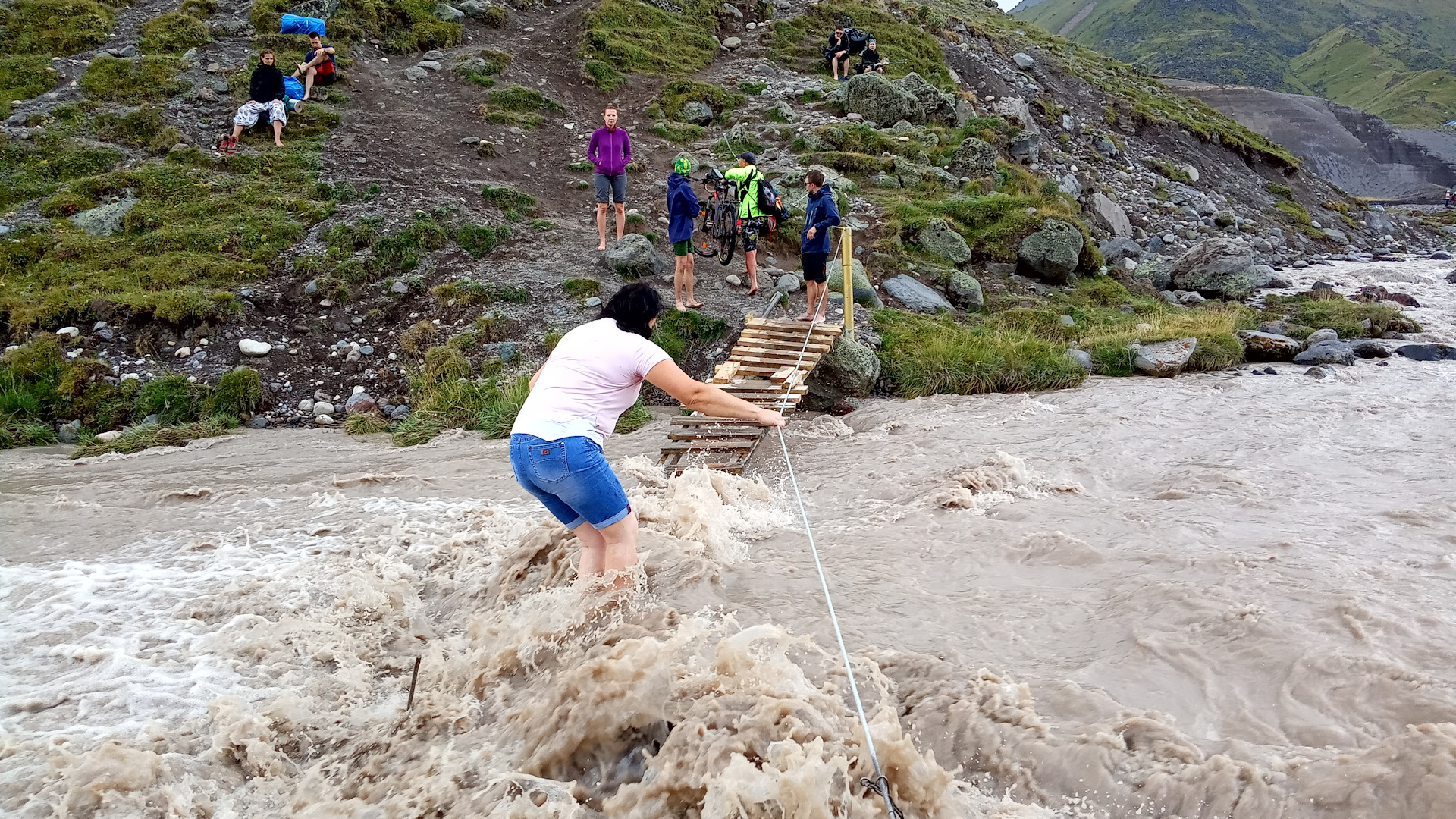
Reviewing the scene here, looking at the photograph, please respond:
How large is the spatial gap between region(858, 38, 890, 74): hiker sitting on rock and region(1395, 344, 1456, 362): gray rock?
45.9 feet

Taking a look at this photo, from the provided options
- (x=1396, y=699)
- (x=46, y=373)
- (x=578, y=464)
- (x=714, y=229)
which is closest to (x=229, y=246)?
(x=46, y=373)

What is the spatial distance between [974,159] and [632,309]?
626 inches

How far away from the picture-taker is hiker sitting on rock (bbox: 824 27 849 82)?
2122cm

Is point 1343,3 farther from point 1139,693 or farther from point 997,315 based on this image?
point 1139,693

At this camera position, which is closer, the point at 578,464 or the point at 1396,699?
the point at 1396,699

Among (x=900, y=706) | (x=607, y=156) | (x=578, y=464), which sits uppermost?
(x=607, y=156)

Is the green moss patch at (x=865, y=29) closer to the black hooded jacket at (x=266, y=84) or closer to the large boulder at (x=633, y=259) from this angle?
the large boulder at (x=633, y=259)

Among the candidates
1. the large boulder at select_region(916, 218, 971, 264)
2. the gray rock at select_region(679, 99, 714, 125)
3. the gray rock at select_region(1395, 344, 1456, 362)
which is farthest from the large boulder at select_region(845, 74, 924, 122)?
the gray rock at select_region(1395, 344, 1456, 362)

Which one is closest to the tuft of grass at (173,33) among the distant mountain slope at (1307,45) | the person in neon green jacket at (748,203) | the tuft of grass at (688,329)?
the person in neon green jacket at (748,203)

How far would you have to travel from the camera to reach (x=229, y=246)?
11570mm

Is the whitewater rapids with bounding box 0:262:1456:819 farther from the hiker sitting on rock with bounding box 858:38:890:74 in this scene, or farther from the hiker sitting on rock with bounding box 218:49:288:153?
the hiker sitting on rock with bounding box 858:38:890:74

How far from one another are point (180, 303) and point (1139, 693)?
11773 mm

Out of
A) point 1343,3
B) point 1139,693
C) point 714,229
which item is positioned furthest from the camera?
point 1343,3

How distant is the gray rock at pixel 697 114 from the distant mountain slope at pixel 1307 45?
79753mm
